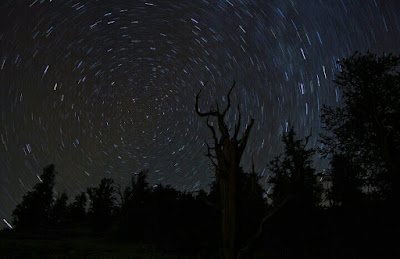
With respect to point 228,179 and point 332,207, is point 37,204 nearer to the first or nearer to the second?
point 332,207

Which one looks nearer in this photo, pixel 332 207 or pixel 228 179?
pixel 228 179

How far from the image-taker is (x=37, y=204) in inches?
2495

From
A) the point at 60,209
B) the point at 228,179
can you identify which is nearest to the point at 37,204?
the point at 60,209

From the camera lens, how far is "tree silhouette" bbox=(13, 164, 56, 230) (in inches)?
2431

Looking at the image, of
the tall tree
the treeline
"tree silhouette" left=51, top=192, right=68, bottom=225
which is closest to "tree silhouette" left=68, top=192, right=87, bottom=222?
"tree silhouette" left=51, top=192, right=68, bottom=225

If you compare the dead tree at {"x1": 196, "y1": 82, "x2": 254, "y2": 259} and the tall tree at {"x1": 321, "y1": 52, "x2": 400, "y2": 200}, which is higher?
the tall tree at {"x1": 321, "y1": 52, "x2": 400, "y2": 200}

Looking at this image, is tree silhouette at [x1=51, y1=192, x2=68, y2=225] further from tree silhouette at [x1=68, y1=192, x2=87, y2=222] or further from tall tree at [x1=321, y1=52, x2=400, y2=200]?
tall tree at [x1=321, y1=52, x2=400, y2=200]

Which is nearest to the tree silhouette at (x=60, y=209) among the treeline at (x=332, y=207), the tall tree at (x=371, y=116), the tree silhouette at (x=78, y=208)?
the tree silhouette at (x=78, y=208)

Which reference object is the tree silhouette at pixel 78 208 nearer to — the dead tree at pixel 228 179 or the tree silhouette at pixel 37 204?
the tree silhouette at pixel 37 204

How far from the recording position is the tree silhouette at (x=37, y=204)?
61.8 m

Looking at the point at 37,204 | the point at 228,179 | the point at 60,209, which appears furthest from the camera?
the point at 60,209

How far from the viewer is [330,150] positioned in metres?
18.2

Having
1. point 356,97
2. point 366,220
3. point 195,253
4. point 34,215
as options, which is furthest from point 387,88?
point 34,215

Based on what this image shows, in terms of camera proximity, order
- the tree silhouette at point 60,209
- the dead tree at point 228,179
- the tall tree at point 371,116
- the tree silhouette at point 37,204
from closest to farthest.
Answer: the dead tree at point 228,179 < the tall tree at point 371,116 < the tree silhouette at point 37,204 < the tree silhouette at point 60,209
